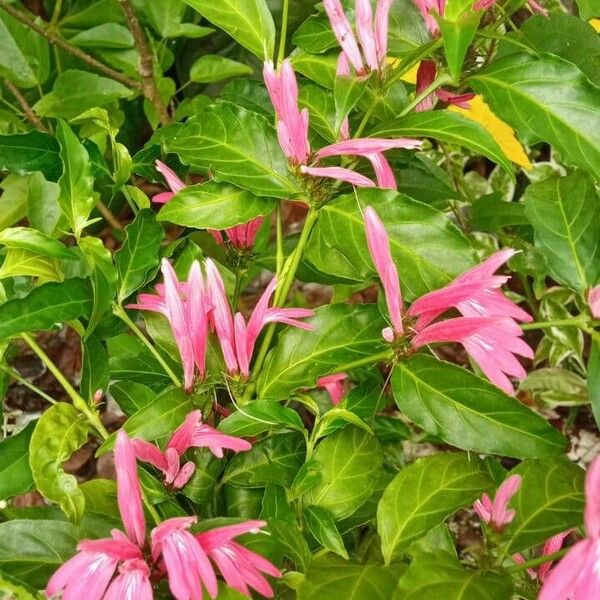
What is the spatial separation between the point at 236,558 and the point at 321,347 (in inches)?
7.9

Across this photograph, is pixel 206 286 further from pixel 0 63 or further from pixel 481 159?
pixel 481 159

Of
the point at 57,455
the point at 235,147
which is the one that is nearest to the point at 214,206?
the point at 235,147

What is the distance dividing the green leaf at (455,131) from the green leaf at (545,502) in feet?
0.86

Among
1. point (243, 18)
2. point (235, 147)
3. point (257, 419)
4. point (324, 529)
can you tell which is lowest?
point (324, 529)

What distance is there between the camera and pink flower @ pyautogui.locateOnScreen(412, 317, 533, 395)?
57cm

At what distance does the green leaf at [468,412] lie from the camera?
0.60 metres

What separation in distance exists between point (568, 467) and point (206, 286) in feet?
1.18

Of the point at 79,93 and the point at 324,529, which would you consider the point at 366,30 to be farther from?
the point at 79,93

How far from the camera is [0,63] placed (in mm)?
1183

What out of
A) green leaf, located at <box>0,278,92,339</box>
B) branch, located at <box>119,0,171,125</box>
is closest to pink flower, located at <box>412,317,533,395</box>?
green leaf, located at <box>0,278,92,339</box>

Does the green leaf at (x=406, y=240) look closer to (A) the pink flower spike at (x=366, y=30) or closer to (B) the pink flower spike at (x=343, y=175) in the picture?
(B) the pink flower spike at (x=343, y=175)

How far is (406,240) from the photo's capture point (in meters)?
0.62

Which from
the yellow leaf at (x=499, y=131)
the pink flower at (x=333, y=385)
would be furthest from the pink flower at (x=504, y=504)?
the yellow leaf at (x=499, y=131)

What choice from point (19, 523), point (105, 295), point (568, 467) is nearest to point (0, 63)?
point (105, 295)
